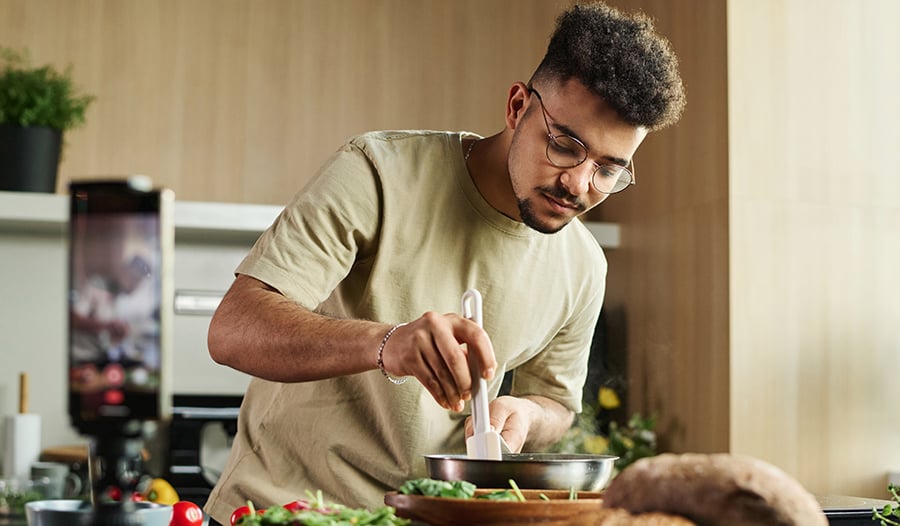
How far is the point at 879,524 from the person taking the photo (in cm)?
113

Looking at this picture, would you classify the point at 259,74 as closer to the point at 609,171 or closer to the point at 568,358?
the point at 568,358

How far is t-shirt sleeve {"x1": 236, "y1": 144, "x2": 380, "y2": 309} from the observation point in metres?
1.26

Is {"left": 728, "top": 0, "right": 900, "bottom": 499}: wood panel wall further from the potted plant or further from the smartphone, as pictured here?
the smartphone

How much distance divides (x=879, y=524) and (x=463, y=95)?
261 cm

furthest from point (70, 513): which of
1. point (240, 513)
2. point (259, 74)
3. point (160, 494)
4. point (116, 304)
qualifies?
point (259, 74)

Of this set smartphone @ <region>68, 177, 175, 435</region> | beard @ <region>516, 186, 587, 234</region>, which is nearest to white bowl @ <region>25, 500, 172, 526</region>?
smartphone @ <region>68, 177, 175, 435</region>

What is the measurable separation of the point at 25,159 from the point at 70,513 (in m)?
2.26

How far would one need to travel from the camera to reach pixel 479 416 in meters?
1.03

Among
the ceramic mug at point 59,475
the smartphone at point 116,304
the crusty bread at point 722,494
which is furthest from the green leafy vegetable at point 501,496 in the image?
the ceramic mug at point 59,475

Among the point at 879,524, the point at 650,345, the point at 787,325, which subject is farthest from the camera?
the point at 650,345

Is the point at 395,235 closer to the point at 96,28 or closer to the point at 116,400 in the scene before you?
the point at 116,400

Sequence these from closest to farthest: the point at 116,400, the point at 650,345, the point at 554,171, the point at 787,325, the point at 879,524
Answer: the point at 116,400, the point at 879,524, the point at 554,171, the point at 787,325, the point at 650,345

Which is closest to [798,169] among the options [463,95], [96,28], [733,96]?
[733,96]

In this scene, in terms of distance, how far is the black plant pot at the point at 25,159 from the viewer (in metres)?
2.87
